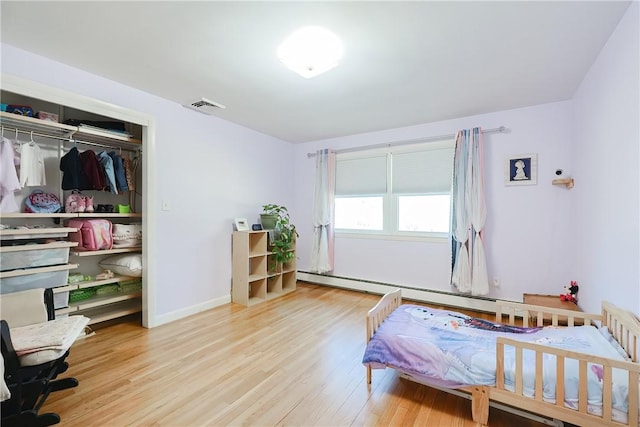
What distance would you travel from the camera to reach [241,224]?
12.5ft

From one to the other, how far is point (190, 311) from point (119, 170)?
1.71 m

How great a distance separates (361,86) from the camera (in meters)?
2.61

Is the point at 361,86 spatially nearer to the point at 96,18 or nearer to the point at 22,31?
the point at 96,18

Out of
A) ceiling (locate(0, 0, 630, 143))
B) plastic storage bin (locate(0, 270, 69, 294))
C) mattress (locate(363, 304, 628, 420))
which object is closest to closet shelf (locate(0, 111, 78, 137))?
ceiling (locate(0, 0, 630, 143))

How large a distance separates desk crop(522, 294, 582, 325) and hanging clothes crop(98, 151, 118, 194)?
13.6ft

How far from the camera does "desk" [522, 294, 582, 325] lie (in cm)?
234

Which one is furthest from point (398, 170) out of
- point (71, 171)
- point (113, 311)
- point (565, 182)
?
point (113, 311)

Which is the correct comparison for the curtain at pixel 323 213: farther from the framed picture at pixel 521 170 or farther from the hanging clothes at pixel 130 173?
the hanging clothes at pixel 130 173

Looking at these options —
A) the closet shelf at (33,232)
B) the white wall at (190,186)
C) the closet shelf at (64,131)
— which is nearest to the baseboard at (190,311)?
the white wall at (190,186)

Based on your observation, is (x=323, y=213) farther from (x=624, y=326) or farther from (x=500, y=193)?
(x=624, y=326)

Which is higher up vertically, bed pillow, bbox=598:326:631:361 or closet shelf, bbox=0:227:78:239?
closet shelf, bbox=0:227:78:239

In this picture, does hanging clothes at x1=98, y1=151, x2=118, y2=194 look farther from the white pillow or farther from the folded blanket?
the folded blanket

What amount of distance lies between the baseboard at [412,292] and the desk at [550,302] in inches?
19.4

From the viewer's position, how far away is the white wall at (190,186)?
2.63 m
